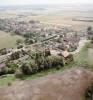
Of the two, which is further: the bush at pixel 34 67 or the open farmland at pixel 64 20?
the open farmland at pixel 64 20

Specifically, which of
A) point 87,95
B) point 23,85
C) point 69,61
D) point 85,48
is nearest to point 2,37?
point 85,48

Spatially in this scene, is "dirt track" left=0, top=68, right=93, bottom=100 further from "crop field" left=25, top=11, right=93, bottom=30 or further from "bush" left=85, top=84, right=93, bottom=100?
"crop field" left=25, top=11, right=93, bottom=30

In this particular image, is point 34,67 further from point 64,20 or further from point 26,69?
point 64,20

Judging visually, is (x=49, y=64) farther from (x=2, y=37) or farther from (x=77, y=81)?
(x=2, y=37)

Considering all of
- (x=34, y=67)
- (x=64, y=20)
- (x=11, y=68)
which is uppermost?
(x=34, y=67)

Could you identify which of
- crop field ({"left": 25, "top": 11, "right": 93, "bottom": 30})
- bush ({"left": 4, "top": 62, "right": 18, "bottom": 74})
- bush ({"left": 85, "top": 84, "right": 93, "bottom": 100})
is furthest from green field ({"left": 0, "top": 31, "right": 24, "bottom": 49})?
bush ({"left": 85, "top": 84, "right": 93, "bottom": 100})

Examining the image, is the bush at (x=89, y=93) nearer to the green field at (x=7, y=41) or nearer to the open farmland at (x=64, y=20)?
the green field at (x=7, y=41)

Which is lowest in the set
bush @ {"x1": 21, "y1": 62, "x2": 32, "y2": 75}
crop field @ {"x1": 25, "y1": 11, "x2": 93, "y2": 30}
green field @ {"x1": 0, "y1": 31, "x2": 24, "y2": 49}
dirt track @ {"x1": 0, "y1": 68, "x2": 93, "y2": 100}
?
green field @ {"x1": 0, "y1": 31, "x2": 24, "y2": 49}

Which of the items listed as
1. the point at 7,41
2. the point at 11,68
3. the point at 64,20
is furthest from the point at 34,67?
the point at 64,20

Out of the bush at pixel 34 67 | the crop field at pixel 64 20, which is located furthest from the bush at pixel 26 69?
the crop field at pixel 64 20

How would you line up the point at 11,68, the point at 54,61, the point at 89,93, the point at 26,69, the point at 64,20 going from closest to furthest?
the point at 89,93
the point at 26,69
the point at 11,68
the point at 54,61
the point at 64,20
